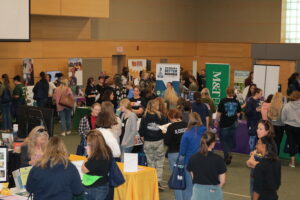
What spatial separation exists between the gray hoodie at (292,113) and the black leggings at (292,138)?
0.12 meters

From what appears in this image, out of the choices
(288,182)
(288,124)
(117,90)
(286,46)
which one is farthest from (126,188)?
(286,46)

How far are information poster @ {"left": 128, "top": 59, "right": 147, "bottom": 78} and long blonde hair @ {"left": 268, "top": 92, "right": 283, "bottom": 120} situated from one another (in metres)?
9.17

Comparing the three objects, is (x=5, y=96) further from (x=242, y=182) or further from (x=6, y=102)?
(x=242, y=182)

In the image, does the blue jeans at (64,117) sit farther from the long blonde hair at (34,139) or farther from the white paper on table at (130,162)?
the long blonde hair at (34,139)

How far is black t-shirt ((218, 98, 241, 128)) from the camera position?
33.2 feet

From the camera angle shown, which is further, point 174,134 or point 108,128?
point 174,134

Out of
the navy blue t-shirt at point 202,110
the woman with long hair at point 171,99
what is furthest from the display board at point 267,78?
the navy blue t-shirt at point 202,110

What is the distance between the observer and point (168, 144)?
754cm

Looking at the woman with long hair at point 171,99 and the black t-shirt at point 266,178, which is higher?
the woman with long hair at point 171,99

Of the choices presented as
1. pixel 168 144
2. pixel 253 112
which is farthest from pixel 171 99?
pixel 168 144

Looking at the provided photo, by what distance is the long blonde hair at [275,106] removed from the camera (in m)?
10.2

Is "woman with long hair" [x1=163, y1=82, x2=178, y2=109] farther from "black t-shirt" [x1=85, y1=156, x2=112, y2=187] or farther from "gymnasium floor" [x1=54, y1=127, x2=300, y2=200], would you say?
"black t-shirt" [x1=85, y1=156, x2=112, y2=187]

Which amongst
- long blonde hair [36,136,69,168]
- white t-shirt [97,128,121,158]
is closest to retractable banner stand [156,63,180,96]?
white t-shirt [97,128,121,158]

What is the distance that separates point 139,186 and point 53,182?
6.98ft
